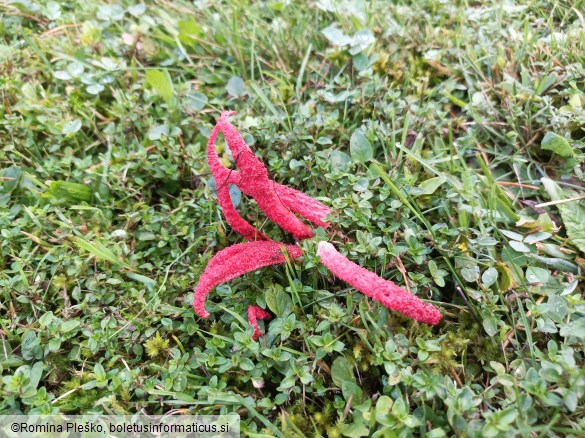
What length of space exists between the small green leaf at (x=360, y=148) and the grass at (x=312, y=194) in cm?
1

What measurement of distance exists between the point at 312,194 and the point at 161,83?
1067mm

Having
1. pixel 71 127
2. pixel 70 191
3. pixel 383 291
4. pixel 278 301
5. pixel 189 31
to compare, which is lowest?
pixel 278 301

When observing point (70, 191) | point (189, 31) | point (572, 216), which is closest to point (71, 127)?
point (70, 191)

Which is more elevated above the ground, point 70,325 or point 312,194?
point 312,194

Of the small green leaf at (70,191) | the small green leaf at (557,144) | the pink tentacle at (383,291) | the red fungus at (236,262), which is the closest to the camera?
the pink tentacle at (383,291)

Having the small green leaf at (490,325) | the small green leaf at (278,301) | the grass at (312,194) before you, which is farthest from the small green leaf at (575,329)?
the small green leaf at (278,301)

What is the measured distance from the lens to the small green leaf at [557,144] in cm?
228

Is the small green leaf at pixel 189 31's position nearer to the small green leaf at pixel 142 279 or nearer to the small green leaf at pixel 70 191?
the small green leaf at pixel 70 191

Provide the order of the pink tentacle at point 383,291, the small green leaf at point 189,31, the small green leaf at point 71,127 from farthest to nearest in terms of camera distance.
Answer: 1. the small green leaf at point 189,31
2. the small green leaf at point 71,127
3. the pink tentacle at point 383,291

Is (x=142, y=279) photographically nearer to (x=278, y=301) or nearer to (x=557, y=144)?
(x=278, y=301)

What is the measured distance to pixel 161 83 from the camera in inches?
109


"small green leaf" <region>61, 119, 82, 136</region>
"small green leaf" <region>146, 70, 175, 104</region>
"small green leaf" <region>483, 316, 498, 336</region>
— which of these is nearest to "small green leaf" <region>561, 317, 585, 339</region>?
"small green leaf" <region>483, 316, 498, 336</region>

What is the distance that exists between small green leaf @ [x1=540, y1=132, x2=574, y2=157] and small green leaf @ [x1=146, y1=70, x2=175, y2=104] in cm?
183

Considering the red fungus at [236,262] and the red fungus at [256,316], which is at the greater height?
the red fungus at [236,262]
